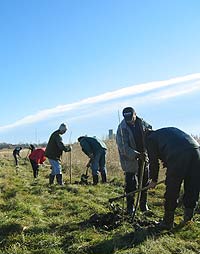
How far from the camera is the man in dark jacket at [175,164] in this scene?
7.09 m

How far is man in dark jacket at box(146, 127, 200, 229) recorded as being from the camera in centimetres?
709

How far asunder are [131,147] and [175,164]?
150 centimetres

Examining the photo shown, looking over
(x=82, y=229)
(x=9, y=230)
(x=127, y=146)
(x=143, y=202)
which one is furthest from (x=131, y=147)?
(x=9, y=230)

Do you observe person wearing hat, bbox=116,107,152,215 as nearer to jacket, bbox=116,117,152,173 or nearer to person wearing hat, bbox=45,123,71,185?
jacket, bbox=116,117,152,173

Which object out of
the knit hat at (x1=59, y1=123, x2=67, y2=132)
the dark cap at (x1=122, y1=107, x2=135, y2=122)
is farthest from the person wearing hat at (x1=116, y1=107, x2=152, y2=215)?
the knit hat at (x1=59, y1=123, x2=67, y2=132)

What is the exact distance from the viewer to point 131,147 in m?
8.43

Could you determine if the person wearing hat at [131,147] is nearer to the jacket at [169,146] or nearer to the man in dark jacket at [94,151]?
the jacket at [169,146]

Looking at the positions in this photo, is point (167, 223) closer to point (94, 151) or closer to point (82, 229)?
point (82, 229)

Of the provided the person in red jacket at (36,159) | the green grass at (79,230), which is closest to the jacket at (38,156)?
the person in red jacket at (36,159)

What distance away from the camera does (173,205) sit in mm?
7223

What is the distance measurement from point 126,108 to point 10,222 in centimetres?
305

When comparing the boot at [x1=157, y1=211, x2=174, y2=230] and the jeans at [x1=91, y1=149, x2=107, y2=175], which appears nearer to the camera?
the boot at [x1=157, y1=211, x2=174, y2=230]

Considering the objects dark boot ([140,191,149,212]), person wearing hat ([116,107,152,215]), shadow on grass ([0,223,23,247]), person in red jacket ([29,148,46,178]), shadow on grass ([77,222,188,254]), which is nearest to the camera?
shadow on grass ([77,222,188,254])

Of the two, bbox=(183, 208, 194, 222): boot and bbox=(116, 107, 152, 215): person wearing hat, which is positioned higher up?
bbox=(116, 107, 152, 215): person wearing hat
